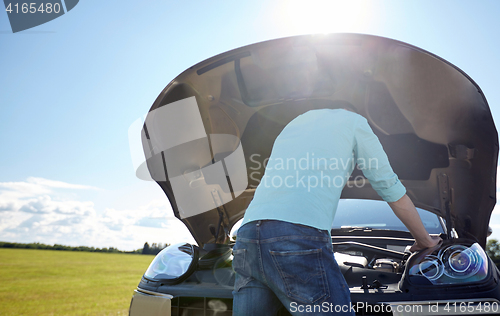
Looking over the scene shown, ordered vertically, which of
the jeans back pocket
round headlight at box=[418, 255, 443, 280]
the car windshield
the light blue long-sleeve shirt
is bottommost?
round headlight at box=[418, 255, 443, 280]

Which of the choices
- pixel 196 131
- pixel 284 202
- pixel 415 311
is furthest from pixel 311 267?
pixel 196 131

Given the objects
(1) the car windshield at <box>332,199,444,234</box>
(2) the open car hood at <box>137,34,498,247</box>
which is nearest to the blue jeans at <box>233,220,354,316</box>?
(2) the open car hood at <box>137,34,498,247</box>

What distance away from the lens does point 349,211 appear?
351cm

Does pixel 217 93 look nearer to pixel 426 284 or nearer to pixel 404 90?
pixel 404 90

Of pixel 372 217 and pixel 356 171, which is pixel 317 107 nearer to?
pixel 356 171

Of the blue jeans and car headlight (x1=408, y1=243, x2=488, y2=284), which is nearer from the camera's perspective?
the blue jeans

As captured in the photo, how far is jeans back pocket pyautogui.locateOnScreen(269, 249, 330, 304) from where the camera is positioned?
3.99ft

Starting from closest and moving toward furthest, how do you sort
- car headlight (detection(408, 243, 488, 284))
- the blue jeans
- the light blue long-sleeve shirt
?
the blue jeans < the light blue long-sleeve shirt < car headlight (detection(408, 243, 488, 284))

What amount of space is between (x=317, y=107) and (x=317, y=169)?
1.45 m

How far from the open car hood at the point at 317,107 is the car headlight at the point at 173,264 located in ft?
2.12

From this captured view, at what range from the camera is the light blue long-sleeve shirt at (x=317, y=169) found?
1321 mm

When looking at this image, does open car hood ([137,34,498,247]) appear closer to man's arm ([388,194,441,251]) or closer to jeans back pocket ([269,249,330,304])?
man's arm ([388,194,441,251])

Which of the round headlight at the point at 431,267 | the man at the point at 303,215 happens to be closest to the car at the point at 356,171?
the round headlight at the point at 431,267

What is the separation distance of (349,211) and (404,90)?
152 centimetres
